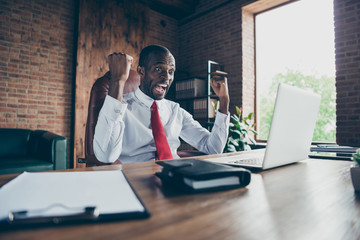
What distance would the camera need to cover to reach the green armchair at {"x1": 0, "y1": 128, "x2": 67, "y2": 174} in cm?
250

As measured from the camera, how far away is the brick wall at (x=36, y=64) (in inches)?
130

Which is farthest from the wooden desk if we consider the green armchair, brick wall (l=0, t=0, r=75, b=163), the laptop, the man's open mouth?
brick wall (l=0, t=0, r=75, b=163)

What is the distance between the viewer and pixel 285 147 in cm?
87

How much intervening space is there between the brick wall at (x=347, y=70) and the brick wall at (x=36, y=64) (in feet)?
12.7

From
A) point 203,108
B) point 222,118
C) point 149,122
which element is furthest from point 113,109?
point 203,108

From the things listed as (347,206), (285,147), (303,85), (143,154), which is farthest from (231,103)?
(347,206)

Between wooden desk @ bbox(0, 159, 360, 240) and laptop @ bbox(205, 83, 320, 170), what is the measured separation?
0.16m

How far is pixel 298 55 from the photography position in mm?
3869

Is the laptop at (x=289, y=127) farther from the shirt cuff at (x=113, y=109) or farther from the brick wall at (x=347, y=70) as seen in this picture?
the brick wall at (x=347, y=70)

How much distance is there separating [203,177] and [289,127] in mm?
442

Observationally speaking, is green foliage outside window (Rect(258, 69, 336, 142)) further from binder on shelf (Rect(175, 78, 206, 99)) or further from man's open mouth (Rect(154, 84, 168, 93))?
man's open mouth (Rect(154, 84, 168, 93))

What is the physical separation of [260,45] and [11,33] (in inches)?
155

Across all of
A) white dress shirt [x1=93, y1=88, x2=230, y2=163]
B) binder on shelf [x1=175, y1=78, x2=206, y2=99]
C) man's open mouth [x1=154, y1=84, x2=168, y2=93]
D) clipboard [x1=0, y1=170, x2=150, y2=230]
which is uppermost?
binder on shelf [x1=175, y1=78, x2=206, y2=99]

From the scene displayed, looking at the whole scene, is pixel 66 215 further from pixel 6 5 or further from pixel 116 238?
pixel 6 5
